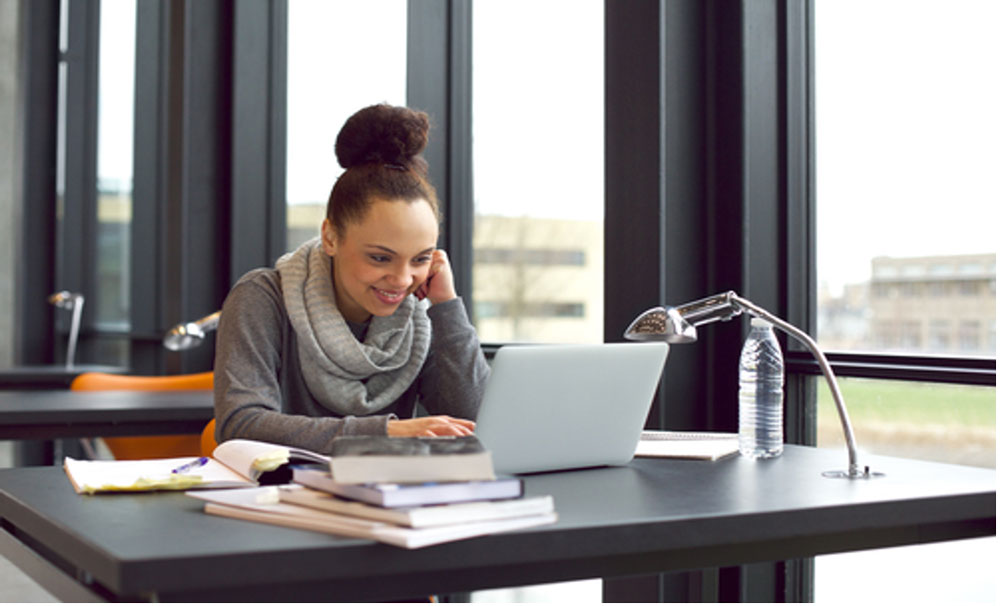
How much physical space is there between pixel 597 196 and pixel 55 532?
2178 millimetres

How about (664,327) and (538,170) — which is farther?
(538,170)

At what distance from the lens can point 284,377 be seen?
2.17 meters

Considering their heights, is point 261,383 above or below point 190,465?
above

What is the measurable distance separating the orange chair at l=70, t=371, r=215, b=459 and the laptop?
1.86 m

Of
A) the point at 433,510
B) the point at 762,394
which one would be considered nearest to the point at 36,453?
the point at 762,394

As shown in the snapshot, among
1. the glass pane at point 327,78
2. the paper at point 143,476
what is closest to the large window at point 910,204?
the paper at point 143,476

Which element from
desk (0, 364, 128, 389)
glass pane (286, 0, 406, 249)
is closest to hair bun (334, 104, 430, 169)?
glass pane (286, 0, 406, 249)

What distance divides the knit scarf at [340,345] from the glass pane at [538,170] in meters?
0.95

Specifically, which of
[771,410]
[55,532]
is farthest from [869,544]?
[55,532]

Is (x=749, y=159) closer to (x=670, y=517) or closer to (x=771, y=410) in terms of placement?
(x=771, y=410)

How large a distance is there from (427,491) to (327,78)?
341 cm

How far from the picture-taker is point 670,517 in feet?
4.25

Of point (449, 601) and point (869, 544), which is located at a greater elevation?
point (869, 544)

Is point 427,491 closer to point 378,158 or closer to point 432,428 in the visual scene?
point 432,428
